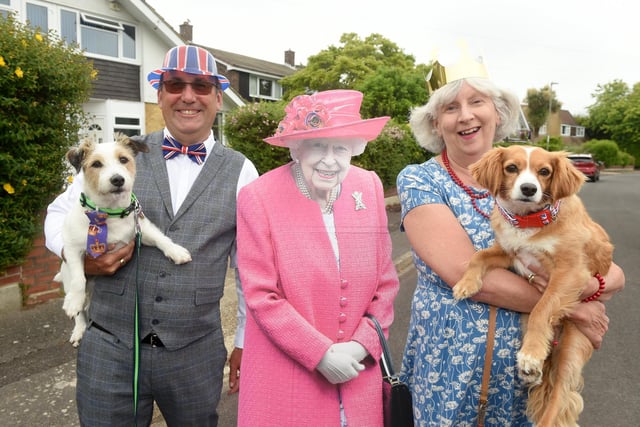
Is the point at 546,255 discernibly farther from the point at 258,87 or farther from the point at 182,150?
Answer: the point at 258,87

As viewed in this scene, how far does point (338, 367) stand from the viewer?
181cm

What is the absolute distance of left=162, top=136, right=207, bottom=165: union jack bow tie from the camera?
2.46m

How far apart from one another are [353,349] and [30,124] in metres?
5.13

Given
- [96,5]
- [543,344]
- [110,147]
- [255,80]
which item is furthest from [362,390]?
[255,80]

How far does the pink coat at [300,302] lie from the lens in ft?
6.03

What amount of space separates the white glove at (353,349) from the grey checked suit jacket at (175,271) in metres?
0.83

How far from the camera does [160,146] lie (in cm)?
247

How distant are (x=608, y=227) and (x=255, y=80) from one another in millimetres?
25954

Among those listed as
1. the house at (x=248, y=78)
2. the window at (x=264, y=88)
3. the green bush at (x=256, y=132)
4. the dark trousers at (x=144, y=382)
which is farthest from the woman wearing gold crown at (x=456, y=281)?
the window at (x=264, y=88)

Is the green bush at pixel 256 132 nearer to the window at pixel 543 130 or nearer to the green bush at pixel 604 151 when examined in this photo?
the green bush at pixel 604 151

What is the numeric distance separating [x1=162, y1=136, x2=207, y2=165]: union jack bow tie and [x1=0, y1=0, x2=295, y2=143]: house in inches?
550

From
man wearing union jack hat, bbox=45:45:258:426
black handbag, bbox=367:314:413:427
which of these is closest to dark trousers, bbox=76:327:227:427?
man wearing union jack hat, bbox=45:45:258:426

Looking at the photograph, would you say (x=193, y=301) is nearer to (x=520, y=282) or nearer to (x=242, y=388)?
(x=242, y=388)

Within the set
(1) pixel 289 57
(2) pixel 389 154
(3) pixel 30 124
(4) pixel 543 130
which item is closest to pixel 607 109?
(4) pixel 543 130
